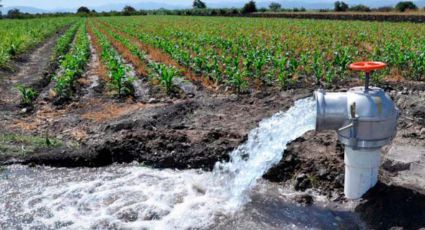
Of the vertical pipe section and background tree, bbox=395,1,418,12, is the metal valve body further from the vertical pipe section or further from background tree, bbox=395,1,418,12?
background tree, bbox=395,1,418,12

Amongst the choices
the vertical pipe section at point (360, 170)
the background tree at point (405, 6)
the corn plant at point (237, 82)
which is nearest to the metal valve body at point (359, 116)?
the vertical pipe section at point (360, 170)

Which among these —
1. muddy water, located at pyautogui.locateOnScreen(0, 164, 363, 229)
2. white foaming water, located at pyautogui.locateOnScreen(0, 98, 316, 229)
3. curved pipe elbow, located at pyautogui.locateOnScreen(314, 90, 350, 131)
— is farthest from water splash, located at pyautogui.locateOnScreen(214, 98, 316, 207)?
curved pipe elbow, located at pyautogui.locateOnScreen(314, 90, 350, 131)

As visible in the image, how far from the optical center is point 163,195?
18.0 feet

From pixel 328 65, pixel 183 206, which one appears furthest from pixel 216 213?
pixel 328 65

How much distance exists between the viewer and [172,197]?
5.43m

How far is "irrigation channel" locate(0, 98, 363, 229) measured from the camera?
482 centimetres

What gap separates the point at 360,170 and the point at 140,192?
8.56 ft

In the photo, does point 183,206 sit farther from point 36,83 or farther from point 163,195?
point 36,83

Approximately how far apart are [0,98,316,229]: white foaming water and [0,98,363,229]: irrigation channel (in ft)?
0.03

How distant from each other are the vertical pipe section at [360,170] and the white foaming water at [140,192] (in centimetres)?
67

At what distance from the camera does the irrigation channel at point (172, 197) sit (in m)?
4.82

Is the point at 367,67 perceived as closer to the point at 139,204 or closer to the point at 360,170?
the point at 360,170

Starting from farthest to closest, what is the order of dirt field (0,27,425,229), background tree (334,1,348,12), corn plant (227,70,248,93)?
background tree (334,1,348,12) < corn plant (227,70,248,93) < dirt field (0,27,425,229)

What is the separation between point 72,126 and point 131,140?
4.97ft
